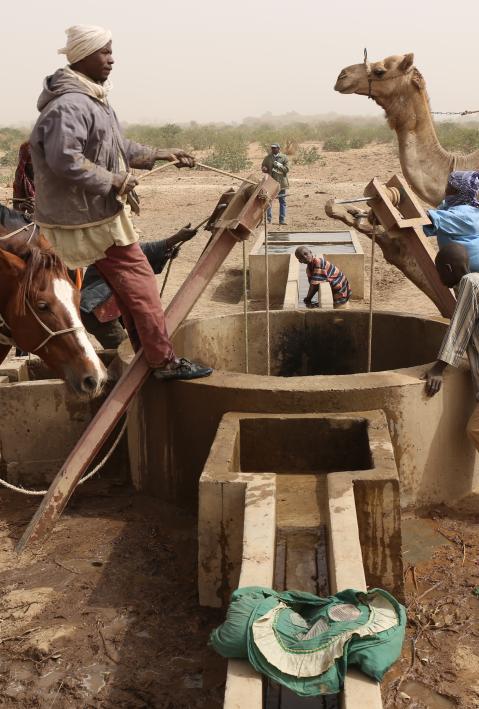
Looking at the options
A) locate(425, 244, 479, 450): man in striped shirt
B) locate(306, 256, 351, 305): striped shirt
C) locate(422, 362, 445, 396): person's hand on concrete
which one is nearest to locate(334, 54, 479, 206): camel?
locate(306, 256, 351, 305): striped shirt

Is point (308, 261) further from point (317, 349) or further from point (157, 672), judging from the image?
point (157, 672)

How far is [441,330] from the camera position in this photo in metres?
5.70

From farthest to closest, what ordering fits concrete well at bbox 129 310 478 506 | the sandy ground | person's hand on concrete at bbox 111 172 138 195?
1. concrete well at bbox 129 310 478 506
2. person's hand on concrete at bbox 111 172 138 195
3. the sandy ground

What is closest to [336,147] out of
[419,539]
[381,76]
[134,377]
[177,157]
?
[381,76]

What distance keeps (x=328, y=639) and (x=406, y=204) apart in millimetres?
3641

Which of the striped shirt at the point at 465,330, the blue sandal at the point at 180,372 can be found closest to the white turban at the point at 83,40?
the blue sandal at the point at 180,372

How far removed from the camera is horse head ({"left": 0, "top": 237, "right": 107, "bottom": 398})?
4.02 metres

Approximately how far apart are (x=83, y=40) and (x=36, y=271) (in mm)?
1227

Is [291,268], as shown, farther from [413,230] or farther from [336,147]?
[336,147]

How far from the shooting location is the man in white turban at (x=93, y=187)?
13.7 ft

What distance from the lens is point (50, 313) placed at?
13.3 ft

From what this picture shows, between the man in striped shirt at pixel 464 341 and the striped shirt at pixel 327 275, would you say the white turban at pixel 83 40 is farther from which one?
the striped shirt at pixel 327 275

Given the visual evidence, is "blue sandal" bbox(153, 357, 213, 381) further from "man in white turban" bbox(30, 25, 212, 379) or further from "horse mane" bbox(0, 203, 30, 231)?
"horse mane" bbox(0, 203, 30, 231)

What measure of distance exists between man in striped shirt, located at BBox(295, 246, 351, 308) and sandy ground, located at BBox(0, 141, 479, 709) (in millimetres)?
4320
